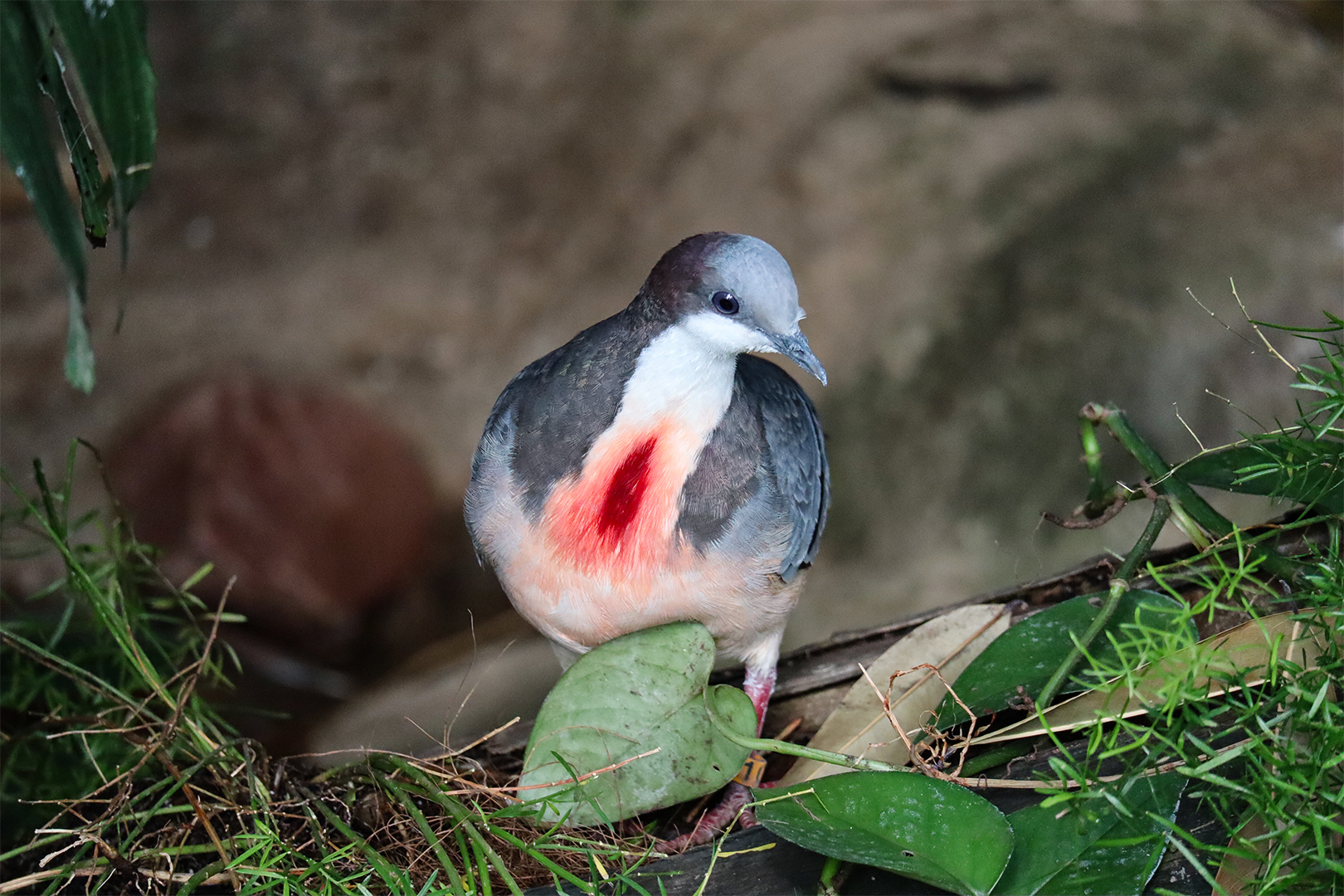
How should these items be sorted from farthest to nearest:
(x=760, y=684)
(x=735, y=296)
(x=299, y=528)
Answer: (x=299, y=528)
(x=760, y=684)
(x=735, y=296)

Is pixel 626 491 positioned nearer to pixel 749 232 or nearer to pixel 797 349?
pixel 797 349

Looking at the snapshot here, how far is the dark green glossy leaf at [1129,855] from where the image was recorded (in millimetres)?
1163

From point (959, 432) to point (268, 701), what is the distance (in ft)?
7.46

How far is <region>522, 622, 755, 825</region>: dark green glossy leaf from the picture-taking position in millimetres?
1344

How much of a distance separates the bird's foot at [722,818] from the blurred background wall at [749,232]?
1.49 m

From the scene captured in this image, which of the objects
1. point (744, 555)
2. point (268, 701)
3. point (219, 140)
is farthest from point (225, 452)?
point (744, 555)

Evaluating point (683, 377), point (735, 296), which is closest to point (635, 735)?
A: point (683, 377)

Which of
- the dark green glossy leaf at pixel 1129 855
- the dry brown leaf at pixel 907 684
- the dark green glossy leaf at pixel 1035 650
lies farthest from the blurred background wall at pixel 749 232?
the dark green glossy leaf at pixel 1129 855

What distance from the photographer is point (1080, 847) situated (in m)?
1.17

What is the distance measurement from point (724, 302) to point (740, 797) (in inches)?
30.2

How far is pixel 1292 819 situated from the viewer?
3.48 ft

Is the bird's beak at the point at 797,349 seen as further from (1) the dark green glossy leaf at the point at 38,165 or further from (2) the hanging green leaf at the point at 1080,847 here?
(1) the dark green glossy leaf at the point at 38,165

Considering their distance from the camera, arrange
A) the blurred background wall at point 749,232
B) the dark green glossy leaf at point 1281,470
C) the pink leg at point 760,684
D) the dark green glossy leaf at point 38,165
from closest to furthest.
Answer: the dark green glossy leaf at point 38,165, the dark green glossy leaf at point 1281,470, the pink leg at point 760,684, the blurred background wall at point 749,232

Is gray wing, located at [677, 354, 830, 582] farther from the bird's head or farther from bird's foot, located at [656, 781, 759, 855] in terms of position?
bird's foot, located at [656, 781, 759, 855]
